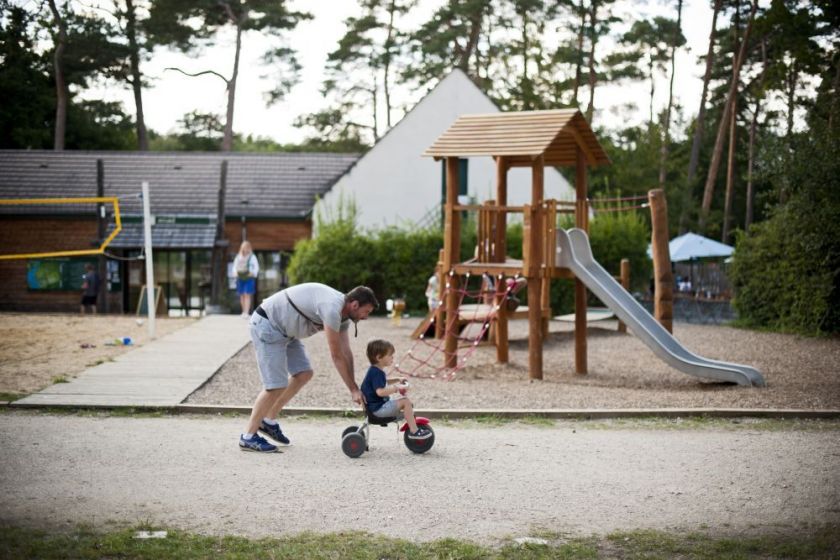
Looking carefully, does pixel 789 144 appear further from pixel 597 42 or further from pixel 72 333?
pixel 597 42

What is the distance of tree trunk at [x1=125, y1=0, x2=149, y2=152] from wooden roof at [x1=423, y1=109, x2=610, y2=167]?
2492cm

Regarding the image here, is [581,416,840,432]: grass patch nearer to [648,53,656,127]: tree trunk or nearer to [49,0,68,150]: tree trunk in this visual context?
[49,0,68,150]: tree trunk

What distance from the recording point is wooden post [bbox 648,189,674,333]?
1366cm

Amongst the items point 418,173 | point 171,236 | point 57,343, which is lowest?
point 57,343

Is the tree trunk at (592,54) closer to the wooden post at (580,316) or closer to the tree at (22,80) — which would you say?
the tree at (22,80)

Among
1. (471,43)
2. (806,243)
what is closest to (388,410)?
(806,243)

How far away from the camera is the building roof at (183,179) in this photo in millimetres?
34281

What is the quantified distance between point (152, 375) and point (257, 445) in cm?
532

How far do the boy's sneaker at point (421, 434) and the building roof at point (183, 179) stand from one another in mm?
26282

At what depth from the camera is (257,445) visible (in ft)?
26.1

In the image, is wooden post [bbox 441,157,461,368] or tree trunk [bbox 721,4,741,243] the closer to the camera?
wooden post [bbox 441,157,461,368]

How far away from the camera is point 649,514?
6.19 m

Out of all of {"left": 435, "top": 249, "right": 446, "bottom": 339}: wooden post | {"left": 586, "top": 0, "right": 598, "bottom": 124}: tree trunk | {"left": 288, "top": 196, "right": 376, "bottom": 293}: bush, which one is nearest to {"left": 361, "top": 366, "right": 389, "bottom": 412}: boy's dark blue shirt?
{"left": 435, "top": 249, "right": 446, "bottom": 339}: wooden post

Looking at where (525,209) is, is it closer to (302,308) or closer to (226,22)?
(302,308)
